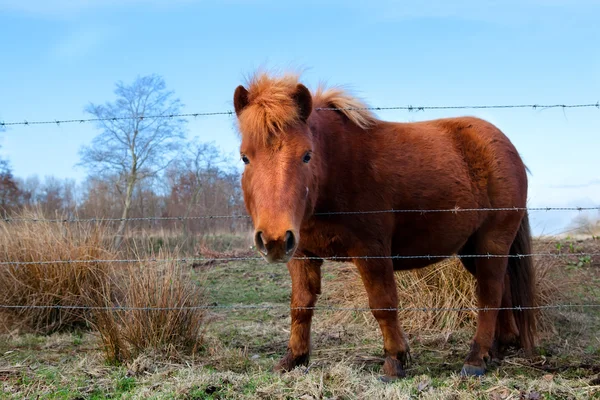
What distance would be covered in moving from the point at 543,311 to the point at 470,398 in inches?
128

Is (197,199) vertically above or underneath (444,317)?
above

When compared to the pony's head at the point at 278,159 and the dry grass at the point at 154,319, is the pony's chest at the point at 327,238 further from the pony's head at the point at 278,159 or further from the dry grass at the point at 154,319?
the dry grass at the point at 154,319

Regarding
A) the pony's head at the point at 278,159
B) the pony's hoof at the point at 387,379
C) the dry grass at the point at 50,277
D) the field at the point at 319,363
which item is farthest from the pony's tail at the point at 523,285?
the dry grass at the point at 50,277

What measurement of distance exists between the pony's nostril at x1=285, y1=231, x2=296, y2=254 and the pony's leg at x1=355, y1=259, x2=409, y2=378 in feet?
3.44

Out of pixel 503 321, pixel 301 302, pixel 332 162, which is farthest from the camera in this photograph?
pixel 503 321

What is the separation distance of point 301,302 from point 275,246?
1.37 metres

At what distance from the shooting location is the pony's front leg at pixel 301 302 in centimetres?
448

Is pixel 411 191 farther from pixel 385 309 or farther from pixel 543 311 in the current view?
pixel 543 311

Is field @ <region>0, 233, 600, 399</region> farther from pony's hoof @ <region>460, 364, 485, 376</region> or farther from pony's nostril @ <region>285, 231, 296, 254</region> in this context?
pony's nostril @ <region>285, 231, 296, 254</region>

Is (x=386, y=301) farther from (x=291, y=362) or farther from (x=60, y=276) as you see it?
(x=60, y=276)

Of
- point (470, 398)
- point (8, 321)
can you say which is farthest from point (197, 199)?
point (470, 398)

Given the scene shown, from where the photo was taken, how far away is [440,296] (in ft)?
20.6

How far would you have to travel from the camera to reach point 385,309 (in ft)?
13.8

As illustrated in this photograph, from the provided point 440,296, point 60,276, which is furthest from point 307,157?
point 60,276
